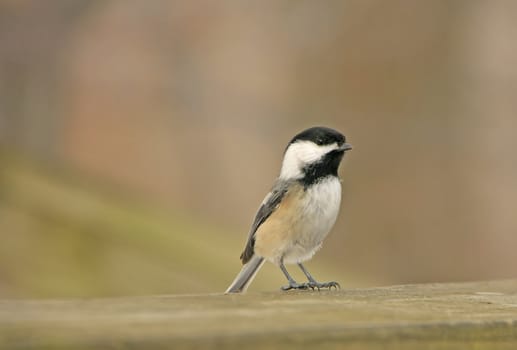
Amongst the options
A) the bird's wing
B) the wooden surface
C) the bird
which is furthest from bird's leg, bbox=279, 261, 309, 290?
the wooden surface

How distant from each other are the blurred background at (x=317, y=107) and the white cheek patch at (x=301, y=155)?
140cm

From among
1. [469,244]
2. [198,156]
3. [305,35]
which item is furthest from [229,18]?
[469,244]

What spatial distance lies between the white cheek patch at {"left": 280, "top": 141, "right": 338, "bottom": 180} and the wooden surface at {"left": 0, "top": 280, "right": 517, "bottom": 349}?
3.76ft

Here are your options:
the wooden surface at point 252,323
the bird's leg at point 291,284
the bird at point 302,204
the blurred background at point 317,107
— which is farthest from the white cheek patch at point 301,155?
the blurred background at point 317,107

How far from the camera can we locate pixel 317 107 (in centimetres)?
421

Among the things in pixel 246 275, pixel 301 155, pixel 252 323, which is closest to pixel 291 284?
pixel 246 275

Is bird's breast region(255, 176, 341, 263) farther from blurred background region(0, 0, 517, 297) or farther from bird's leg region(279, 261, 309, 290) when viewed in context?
blurred background region(0, 0, 517, 297)

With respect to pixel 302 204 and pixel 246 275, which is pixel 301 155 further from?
pixel 246 275

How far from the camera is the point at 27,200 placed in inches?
71.2

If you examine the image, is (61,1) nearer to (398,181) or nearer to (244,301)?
(398,181)

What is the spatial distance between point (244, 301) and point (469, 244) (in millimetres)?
3200

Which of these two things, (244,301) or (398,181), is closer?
(244,301)

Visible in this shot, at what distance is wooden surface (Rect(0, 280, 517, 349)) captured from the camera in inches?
34.7

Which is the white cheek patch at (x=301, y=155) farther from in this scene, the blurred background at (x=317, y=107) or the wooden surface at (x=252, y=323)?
the blurred background at (x=317, y=107)
